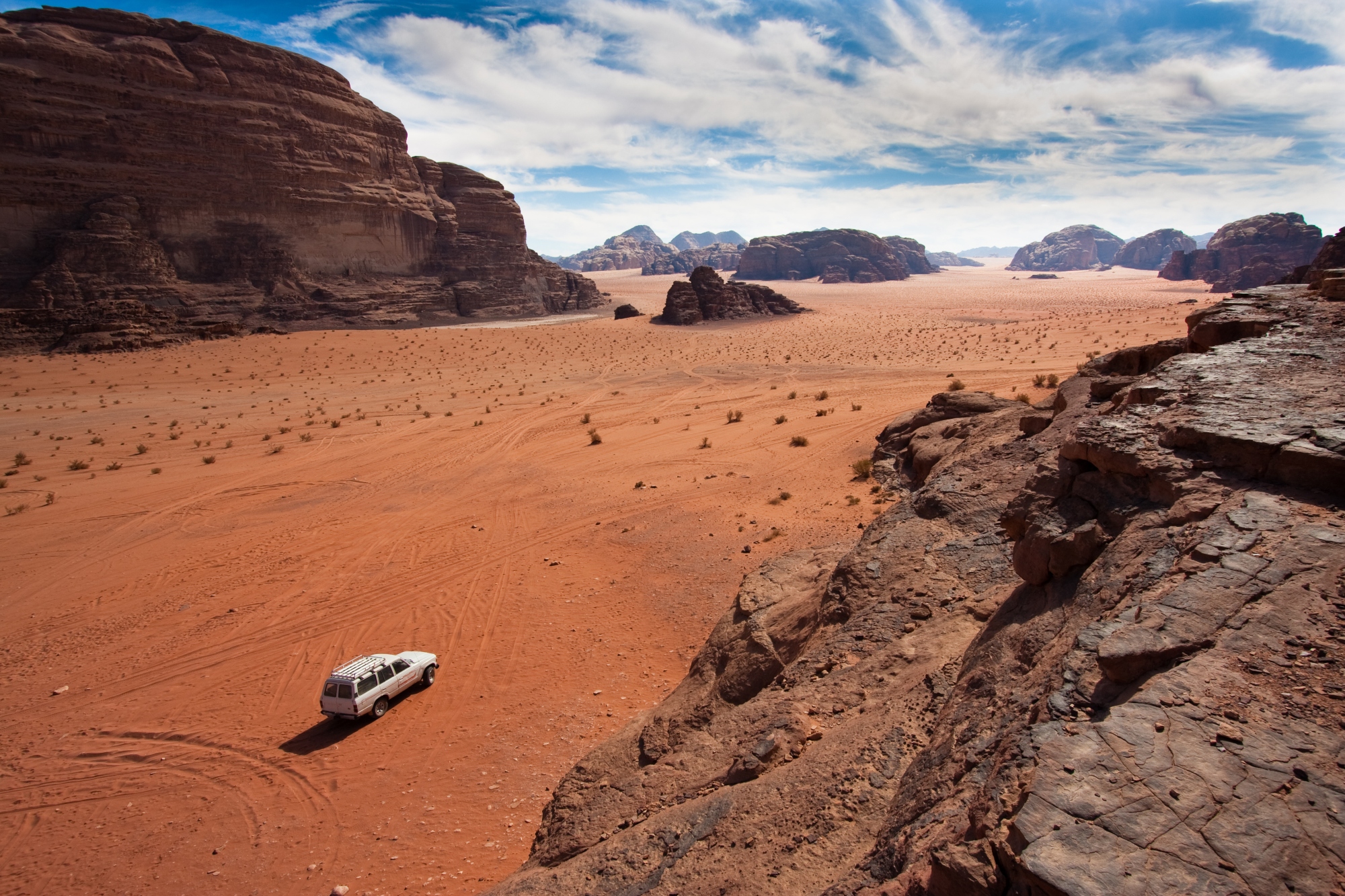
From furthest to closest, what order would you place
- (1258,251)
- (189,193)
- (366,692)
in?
(1258,251)
(189,193)
(366,692)

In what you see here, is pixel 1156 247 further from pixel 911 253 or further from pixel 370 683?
pixel 370 683

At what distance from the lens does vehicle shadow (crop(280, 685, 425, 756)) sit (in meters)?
7.32

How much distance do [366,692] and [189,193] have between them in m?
49.8

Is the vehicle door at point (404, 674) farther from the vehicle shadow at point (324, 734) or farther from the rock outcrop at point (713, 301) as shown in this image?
the rock outcrop at point (713, 301)

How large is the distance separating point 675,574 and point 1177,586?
7827mm

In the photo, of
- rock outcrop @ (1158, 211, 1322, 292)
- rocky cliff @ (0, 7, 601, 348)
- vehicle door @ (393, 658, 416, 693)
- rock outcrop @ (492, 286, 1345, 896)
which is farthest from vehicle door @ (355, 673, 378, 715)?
rock outcrop @ (1158, 211, 1322, 292)

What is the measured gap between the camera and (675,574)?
1041 centimetres

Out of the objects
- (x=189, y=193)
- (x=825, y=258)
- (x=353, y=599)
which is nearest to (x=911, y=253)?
(x=825, y=258)

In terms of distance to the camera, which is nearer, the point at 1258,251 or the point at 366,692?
the point at 366,692

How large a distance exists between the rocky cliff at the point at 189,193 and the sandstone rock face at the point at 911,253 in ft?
458

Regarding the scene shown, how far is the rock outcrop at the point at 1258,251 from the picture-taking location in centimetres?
7250

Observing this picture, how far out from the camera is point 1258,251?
283ft

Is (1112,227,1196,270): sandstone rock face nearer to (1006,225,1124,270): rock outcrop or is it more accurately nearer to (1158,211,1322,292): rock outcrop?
(1006,225,1124,270): rock outcrop

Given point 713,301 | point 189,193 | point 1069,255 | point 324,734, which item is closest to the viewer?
point 324,734
